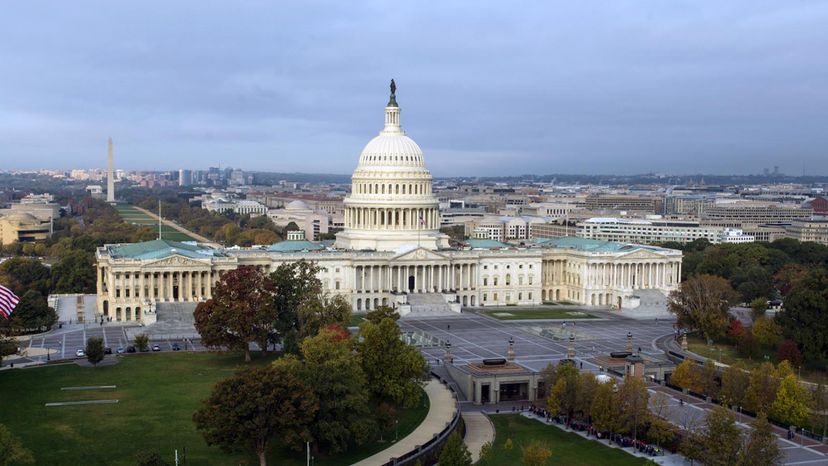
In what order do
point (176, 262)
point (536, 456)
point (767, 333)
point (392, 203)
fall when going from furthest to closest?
point (392, 203) < point (176, 262) < point (767, 333) < point (536, 456)

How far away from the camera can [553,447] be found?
63812 millimetres

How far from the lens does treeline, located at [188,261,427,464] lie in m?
56.6

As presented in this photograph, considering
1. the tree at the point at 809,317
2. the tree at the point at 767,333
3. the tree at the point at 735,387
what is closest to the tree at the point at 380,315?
the tree at the point at 735,387

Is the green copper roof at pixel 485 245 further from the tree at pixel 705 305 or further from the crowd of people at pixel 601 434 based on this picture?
the crowd of people at pixel 601 434

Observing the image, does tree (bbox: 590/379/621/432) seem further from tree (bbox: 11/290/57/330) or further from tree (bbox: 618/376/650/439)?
tree (bbox: 11/290/57/330)

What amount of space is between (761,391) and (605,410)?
12.9 m

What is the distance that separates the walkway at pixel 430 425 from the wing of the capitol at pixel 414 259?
153ft

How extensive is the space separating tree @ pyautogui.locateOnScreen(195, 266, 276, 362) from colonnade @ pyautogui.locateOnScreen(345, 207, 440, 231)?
49.6m

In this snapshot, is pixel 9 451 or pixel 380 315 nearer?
pixel 9 451

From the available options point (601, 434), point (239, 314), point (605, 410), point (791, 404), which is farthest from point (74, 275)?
point (791, 404)

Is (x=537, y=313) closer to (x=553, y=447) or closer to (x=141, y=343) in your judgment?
(x=141, y=343)

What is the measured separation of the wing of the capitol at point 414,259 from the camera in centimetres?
12706


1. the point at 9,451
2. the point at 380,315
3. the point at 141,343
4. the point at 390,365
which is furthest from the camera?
the point at 141,343

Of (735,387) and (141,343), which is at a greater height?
(735,387)
